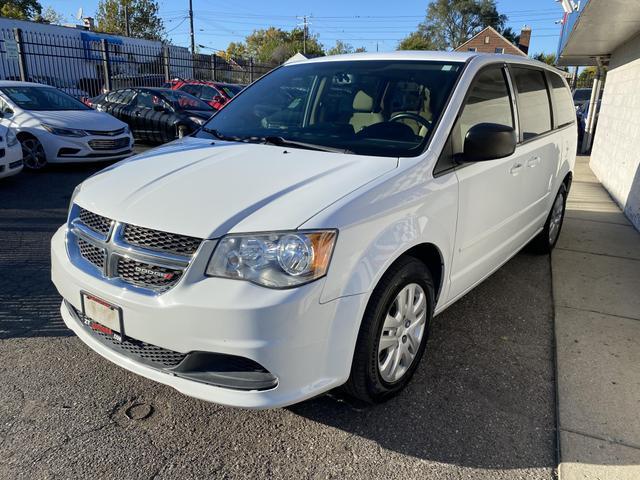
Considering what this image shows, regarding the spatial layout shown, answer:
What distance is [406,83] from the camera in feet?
11.0

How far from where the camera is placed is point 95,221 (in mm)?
2625

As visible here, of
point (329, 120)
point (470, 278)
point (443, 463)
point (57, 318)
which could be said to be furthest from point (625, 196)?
point (57, 318)

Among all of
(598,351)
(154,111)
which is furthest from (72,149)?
(598,351)

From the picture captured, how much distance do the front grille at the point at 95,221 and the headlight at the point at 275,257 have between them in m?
0.71

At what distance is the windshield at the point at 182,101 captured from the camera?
12.2m

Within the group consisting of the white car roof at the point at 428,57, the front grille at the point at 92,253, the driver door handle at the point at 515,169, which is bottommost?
the front grille at the point at 92,253

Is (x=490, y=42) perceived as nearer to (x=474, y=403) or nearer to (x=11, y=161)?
(x=11, y=161)

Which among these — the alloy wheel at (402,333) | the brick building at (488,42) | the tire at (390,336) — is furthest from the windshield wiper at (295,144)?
the brick building at (488,42)

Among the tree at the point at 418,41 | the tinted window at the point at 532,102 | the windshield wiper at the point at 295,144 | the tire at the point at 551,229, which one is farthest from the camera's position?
the tree at the point at 418,41

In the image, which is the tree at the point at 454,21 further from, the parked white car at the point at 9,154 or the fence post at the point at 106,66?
the parked white car at the point at 9,154

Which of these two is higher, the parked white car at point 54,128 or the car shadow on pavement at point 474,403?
the parked white car at point 54,128

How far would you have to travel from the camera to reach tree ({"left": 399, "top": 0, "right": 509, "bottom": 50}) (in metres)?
71.9

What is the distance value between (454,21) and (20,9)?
53.8 m

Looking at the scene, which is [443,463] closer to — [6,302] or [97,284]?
[97,284]
